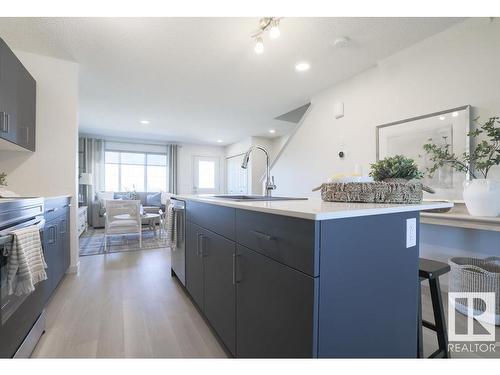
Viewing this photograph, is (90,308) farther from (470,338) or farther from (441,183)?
(441,183)

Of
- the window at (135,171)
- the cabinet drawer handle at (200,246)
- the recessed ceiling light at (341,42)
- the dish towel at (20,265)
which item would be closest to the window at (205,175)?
the window at (135,171)

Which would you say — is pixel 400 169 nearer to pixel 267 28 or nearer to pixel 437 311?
pixel 437 311

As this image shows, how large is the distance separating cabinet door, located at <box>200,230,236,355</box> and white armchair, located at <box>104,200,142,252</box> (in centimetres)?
259

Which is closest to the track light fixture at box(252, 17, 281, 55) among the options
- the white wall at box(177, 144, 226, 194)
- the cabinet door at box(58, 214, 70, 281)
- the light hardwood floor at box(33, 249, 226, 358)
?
the light hardwood floor at box(33, 249, 226, 358)

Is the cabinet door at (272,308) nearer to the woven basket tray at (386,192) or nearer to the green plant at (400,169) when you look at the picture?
the woven basket tray at (386,192)

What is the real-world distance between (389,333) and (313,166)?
108 inches

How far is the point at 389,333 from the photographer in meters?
0.95

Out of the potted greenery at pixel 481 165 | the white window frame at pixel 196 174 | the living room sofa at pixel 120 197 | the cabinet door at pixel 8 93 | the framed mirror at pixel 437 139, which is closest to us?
the potted greenery at pixel 481 165

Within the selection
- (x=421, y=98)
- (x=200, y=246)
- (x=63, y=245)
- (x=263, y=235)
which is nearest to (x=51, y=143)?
→ (x=63, y=245)

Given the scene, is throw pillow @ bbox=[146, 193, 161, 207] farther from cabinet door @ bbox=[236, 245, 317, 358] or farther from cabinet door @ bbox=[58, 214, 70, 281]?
cabinet door @ bbox=[236, 245, 317, 358]

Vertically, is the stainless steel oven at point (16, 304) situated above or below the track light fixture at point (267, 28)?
below

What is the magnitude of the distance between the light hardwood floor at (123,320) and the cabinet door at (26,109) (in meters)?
1.43

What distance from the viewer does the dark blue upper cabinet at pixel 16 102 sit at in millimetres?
1838
